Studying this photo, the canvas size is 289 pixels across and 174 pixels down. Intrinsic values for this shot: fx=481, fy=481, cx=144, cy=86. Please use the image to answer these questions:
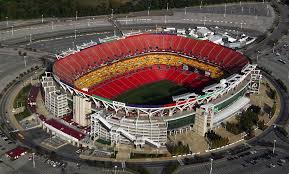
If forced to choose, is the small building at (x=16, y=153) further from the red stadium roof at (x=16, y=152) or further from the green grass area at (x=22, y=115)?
the green grass area at (x=22, y=115)

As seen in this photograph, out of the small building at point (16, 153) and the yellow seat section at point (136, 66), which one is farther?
the yellow seat section at point (136, 66)

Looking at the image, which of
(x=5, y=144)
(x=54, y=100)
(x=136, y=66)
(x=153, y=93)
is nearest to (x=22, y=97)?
(x=54, y=100)

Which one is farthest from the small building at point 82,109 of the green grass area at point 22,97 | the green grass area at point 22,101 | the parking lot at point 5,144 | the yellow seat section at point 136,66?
the green grass area at point 22,97

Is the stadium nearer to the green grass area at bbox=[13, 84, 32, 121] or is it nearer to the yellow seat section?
the yellow seat section

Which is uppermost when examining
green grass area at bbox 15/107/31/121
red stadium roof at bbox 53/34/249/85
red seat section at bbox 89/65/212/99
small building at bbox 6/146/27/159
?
red stadium roof at bbox 53/34/249/85

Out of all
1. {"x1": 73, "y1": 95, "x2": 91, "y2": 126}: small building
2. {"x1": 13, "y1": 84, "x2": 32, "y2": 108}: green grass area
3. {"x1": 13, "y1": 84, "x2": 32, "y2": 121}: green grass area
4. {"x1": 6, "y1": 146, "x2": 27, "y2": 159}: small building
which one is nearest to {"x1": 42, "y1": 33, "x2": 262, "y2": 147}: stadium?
{"x1": 73, "y1": 95, "x2": 91, "y2": 126}: small building

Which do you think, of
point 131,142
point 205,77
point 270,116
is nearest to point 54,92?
point 131,142

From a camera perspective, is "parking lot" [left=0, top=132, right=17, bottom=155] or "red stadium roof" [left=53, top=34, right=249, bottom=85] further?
"red stadium roof" [left=53, top=34, right=249, bottom=85]
